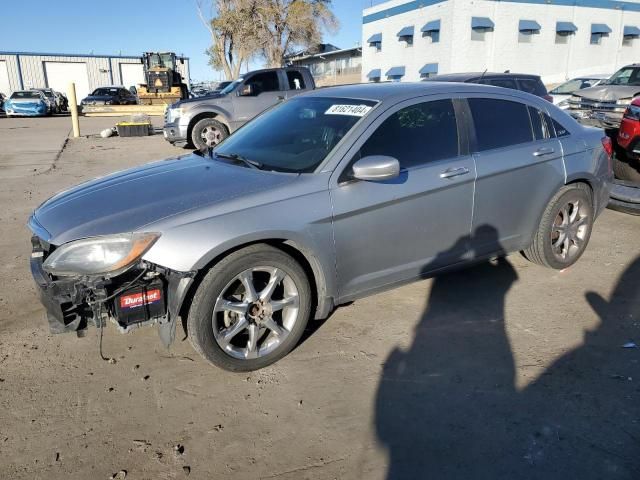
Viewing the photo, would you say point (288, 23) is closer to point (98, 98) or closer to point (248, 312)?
point (98, 98)

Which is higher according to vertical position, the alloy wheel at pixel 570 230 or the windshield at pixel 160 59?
the windshield at pixel 160 59

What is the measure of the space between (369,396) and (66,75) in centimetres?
5845

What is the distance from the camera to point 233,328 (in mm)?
3105

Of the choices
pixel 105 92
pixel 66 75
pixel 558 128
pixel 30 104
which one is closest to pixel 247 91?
pixel 558 128

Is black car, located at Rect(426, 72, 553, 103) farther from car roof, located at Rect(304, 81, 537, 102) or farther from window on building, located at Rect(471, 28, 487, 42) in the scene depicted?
window on building, located at Rect(471, 28, 487, 42)

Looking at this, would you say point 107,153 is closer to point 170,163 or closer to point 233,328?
point 170,163

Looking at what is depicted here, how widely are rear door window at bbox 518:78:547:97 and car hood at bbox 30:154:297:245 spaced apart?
365 inches

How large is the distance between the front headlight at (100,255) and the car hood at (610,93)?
396 inches

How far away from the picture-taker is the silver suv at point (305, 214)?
2852 millimetres

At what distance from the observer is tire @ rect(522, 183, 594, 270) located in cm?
450

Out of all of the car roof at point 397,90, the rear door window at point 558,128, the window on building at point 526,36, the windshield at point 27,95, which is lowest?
the rear door window at point 558,128

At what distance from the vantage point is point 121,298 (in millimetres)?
2799

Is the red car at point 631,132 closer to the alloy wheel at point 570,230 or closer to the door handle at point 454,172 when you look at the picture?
the alloy wheel at point 570,230

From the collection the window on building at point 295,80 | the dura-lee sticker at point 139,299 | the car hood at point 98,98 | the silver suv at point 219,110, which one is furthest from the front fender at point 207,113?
the car hood at point 98,98
